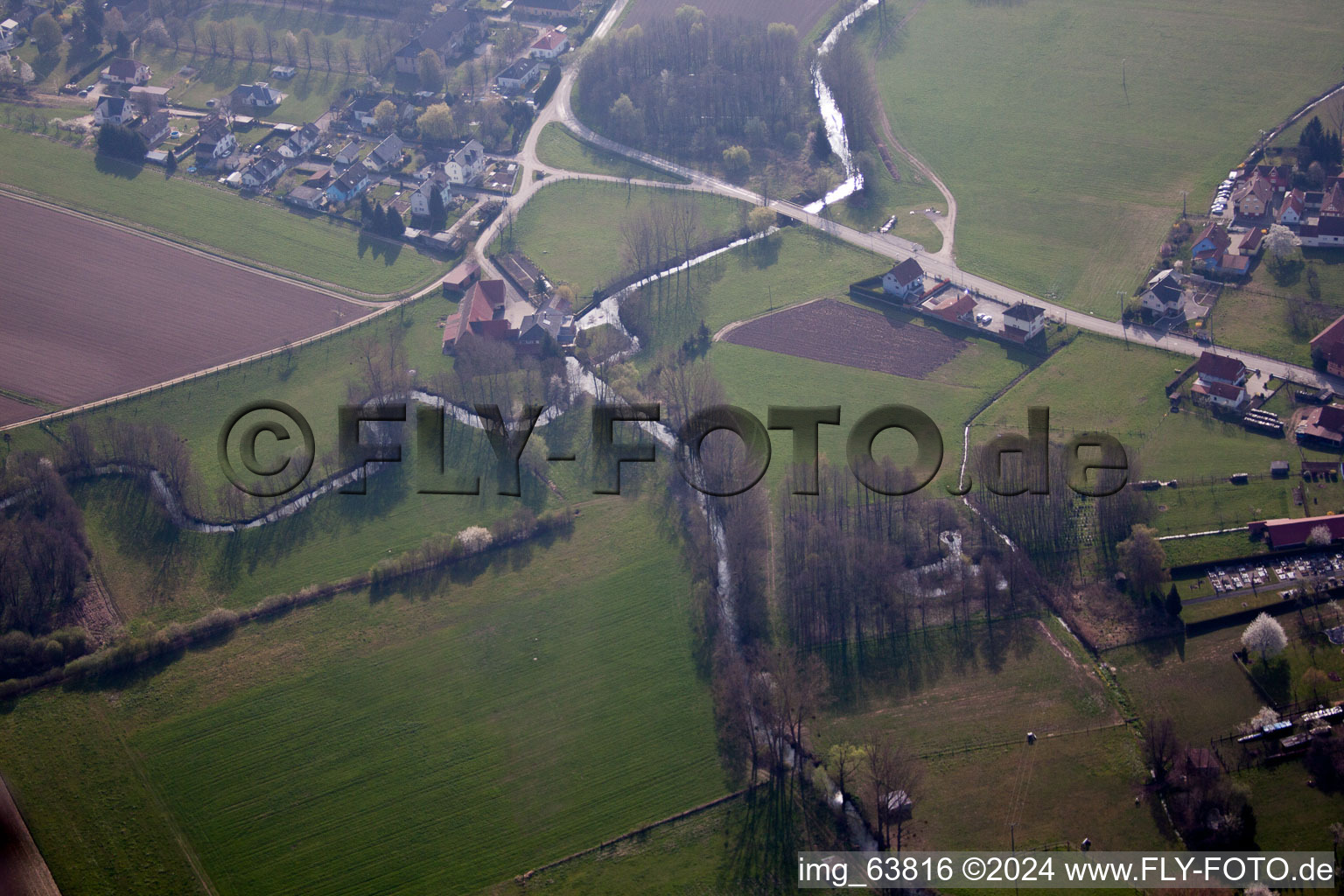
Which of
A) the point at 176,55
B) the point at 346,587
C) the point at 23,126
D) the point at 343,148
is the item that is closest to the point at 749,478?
the point at 346,587

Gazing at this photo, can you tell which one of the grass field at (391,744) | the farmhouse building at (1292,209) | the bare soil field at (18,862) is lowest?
the bare soil field at (18,862)

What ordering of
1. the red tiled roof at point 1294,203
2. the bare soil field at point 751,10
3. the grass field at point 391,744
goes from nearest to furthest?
the grass field at point 391,744 < the red tiled roof at point 1294,203 < the bare soil field at point 751,10

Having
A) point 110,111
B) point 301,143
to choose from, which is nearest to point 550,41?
point 301,143

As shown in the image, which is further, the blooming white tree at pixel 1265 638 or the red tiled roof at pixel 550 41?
the red tiled roof at pixel 550 41

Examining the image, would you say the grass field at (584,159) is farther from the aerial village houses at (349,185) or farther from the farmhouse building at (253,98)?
the farmhouse building at (253,98)

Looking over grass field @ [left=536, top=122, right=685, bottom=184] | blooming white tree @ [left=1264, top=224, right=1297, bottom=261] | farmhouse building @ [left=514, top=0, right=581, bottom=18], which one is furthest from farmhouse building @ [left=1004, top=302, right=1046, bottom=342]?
farmhouse building @ [left=514, top=0, right=581, bottom=18]

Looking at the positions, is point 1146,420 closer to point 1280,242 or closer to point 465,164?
point 1280,242

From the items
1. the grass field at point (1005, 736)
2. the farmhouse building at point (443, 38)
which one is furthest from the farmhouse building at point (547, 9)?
the grass field at point (1005, 736)
